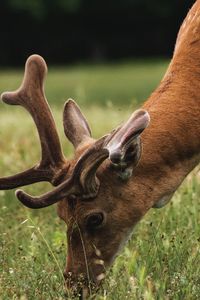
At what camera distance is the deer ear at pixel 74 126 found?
17.9 feet

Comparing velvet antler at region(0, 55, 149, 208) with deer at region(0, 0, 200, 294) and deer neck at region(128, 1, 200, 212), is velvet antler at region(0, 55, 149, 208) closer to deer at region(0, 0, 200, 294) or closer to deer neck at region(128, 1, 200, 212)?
deer at region(0, 0, 200, 294)

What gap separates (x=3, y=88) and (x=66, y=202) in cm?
2165

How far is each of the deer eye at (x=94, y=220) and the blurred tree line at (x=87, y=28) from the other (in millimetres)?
43624

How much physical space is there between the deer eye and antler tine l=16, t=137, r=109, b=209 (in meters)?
0.19

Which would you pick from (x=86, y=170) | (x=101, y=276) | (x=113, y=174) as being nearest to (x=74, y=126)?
(x=113, y=174)

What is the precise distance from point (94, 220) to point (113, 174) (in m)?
0.25

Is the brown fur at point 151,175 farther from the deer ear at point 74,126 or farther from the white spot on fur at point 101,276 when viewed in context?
the deer ear at point 74,126

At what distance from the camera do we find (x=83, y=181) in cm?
498

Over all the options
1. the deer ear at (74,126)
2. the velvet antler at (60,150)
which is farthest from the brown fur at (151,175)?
the deer ear at (74,126)

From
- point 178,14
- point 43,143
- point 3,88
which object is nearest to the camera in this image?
point 43,143

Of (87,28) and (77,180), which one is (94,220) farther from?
(87,28)

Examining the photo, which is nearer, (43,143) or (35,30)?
(43,143)

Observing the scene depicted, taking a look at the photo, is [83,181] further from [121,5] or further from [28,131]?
[121,5]

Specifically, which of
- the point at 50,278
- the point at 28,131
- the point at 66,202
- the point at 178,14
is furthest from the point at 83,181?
the point at 178,14
